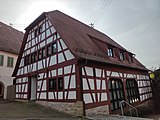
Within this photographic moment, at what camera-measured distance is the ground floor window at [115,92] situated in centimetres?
1048

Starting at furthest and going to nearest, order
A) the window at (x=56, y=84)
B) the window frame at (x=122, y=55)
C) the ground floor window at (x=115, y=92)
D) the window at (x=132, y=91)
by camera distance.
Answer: the window frame at (x=122, y=55), the window at (x=132, y=91), the ground floor window at (x=115, y=92), the window at (x=56, y=84)

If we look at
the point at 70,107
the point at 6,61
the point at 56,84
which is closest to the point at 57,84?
the point at 56,84

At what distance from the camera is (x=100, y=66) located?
9914 mm

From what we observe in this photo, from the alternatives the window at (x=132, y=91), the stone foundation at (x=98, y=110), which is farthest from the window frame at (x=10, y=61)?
the window at (x=132, y=91)

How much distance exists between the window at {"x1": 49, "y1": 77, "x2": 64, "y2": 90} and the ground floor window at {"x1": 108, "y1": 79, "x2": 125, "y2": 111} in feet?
11.6

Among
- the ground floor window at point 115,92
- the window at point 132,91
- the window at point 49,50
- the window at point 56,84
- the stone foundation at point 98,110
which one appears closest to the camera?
the stone foundation at point 98,110

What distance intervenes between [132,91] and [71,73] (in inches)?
287

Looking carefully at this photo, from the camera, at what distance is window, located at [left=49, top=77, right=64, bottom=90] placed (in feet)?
31.2

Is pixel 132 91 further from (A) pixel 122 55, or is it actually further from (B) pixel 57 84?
(B) pixel 57 84

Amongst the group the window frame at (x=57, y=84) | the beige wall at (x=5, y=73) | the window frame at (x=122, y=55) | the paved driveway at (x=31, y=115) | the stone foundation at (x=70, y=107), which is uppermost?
the window frame at (x=122, y=55)

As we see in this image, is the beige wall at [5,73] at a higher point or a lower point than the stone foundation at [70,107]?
higher

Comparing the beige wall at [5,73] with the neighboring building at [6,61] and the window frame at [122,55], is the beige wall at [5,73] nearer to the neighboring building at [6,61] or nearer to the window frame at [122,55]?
the neighboring building at [6,61]

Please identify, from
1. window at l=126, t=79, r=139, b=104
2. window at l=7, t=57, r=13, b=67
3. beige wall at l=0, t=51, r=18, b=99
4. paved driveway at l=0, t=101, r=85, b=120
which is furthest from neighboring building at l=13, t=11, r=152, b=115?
window at l=7, t=57, r=13, b=67

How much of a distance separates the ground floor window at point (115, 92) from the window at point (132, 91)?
4.09ft
